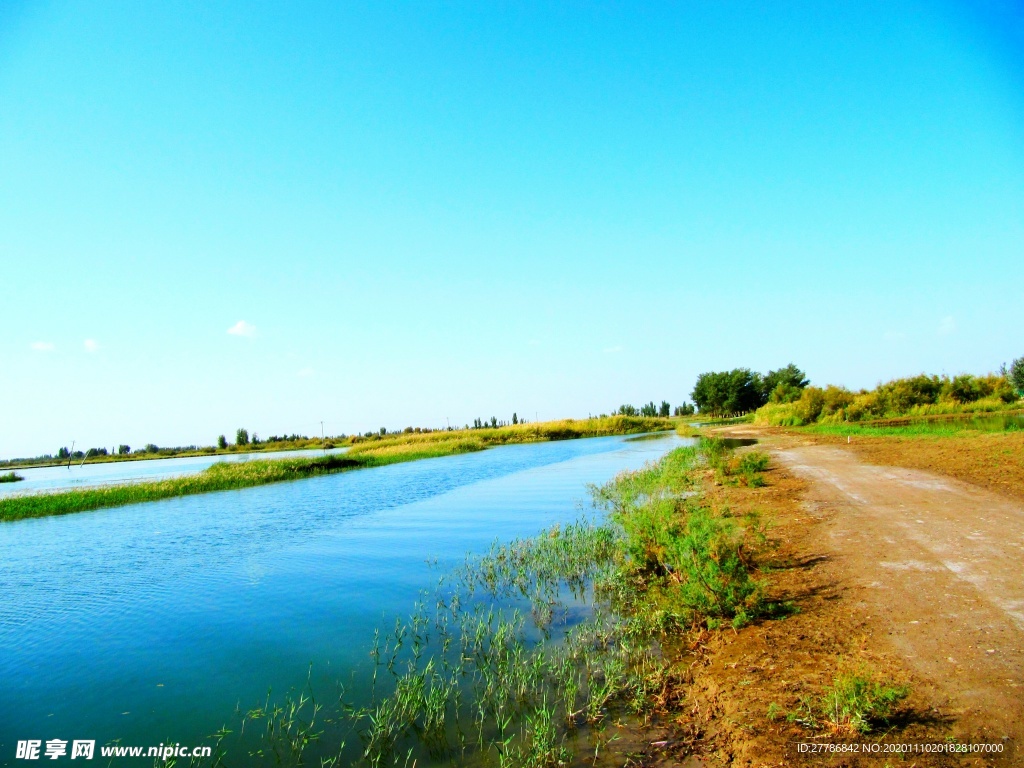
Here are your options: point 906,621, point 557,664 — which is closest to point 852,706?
point 906,621

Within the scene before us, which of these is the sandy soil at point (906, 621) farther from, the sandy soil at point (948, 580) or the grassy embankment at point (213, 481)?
the grassy embankment at point (213, 481)

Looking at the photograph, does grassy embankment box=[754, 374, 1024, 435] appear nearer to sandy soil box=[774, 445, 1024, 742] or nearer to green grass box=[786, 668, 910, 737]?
sandy soil box=[774, 445, 1024, 742]

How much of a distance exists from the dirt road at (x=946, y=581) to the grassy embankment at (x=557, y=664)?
2.06 ft

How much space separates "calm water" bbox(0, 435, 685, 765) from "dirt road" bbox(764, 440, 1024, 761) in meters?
6.13

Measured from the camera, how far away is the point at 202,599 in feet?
34.0

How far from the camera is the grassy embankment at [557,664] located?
15.7 ft

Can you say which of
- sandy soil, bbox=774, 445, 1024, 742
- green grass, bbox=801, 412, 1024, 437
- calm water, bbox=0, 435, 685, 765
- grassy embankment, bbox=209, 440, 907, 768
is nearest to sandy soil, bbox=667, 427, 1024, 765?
sandy soil, bbox=774, 445, 1024, 742

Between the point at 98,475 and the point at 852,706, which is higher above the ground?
the point at 98,475

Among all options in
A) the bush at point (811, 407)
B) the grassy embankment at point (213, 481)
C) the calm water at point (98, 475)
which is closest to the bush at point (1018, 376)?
the bush at point (811, 407)

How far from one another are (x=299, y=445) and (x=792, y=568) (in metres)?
102

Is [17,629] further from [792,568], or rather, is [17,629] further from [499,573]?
[792,568]

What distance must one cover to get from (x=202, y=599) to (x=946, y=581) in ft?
39.6

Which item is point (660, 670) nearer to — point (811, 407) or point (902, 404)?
point (902, 404)

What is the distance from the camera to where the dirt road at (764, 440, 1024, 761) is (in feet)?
14.1
